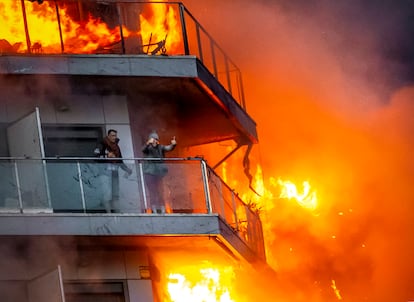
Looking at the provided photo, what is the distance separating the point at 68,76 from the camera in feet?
107

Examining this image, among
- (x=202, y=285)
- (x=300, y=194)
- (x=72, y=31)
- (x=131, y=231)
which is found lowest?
(x=202, y=285)

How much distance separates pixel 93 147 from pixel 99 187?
72.0 inches

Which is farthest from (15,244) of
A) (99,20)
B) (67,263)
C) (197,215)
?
(99,20)

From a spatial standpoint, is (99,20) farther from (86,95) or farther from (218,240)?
(218,240)

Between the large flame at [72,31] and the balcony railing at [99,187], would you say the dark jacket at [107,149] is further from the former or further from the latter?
the large flame at [72,31]

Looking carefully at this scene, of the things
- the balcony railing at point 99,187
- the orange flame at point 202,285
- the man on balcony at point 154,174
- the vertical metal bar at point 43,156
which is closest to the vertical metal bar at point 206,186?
the balcony railing at point 99,187

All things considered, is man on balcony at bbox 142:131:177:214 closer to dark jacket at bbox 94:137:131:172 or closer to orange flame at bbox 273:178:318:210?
dark jacket at bbox 94:137:131:172

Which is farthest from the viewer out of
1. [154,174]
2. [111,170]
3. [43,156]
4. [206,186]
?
[206,186]

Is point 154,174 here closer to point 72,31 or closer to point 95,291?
point 95,291

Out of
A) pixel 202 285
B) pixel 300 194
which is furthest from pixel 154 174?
pixel 300 194

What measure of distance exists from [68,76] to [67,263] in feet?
11.2

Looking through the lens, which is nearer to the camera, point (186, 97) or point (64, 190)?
point (64, 190)

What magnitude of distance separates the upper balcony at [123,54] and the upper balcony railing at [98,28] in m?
0.02

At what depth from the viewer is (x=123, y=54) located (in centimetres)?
3306
